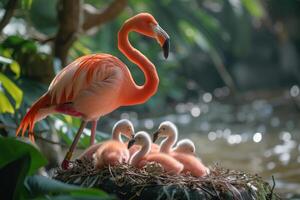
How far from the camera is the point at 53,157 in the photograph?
648cm

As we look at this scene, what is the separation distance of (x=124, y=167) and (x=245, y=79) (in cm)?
1265

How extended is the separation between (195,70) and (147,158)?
39.7 feet

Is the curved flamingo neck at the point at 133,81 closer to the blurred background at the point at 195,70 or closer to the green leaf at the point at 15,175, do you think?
the blurred background at the point at 195,70

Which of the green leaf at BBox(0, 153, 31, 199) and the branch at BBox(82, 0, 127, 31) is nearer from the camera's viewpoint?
the green leaf at BBox(0, 153, 31, 199)

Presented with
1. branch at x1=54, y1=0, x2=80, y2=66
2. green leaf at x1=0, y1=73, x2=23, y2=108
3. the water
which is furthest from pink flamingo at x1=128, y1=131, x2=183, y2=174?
the water

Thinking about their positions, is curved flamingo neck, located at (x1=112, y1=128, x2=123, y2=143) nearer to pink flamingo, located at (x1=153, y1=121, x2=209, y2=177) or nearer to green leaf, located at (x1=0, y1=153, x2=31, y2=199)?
pink flamingo, located at (x1=153, y1=121, x2=209, y2=177)

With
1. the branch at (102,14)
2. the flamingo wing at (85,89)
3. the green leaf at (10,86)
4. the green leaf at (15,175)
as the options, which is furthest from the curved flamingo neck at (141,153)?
the branch at (102,14)

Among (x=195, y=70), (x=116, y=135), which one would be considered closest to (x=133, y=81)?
(x=116, y=135)

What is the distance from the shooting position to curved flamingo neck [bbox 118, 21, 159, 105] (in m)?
4.48

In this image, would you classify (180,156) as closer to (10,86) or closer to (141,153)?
(141,153)

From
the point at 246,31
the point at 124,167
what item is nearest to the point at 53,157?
the point at 124,167

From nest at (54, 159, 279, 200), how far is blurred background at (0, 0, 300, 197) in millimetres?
965

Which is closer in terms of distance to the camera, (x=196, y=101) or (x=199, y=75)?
(x=196, y=101)

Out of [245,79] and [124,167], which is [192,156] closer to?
[124,167]
